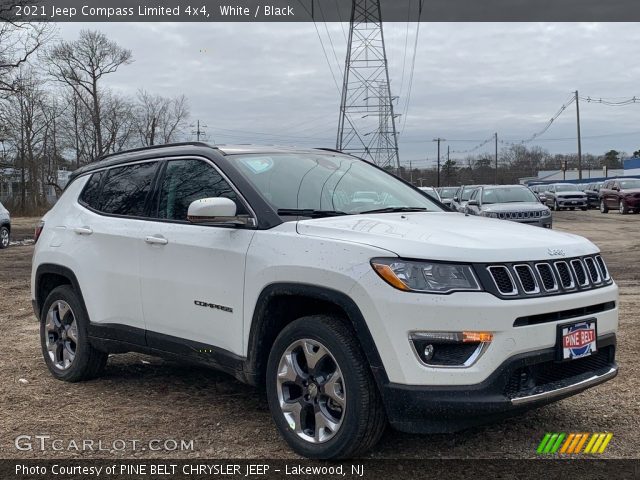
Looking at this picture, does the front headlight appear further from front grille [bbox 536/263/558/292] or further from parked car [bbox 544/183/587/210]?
parked car [bbox 544/183/587/210]

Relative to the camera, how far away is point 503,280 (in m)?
3.43

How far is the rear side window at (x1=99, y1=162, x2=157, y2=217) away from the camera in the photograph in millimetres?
5102

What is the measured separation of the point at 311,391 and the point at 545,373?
1.26 metres

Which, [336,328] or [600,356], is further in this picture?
[600,356]

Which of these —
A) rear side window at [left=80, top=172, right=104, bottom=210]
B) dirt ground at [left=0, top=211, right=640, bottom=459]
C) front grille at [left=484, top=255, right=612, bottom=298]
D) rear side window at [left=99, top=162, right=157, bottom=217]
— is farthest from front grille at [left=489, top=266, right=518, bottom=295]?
rear side window at [left=80, top=172, right=104, bottom=210]

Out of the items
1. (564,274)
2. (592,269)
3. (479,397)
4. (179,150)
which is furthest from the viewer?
(179,150)

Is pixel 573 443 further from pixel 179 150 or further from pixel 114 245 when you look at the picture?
pixel 114 245

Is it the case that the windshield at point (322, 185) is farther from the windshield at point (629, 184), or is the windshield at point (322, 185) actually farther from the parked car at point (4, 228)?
the windshield at point (629, 184)

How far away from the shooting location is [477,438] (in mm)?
4180

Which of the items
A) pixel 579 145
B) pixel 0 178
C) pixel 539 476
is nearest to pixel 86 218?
pixel 539 476

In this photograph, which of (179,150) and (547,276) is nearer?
(547,276)

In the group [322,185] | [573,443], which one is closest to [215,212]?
[322,185]

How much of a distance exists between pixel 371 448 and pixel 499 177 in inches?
3774

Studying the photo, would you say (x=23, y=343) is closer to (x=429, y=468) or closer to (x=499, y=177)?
(x=429, y=468)
